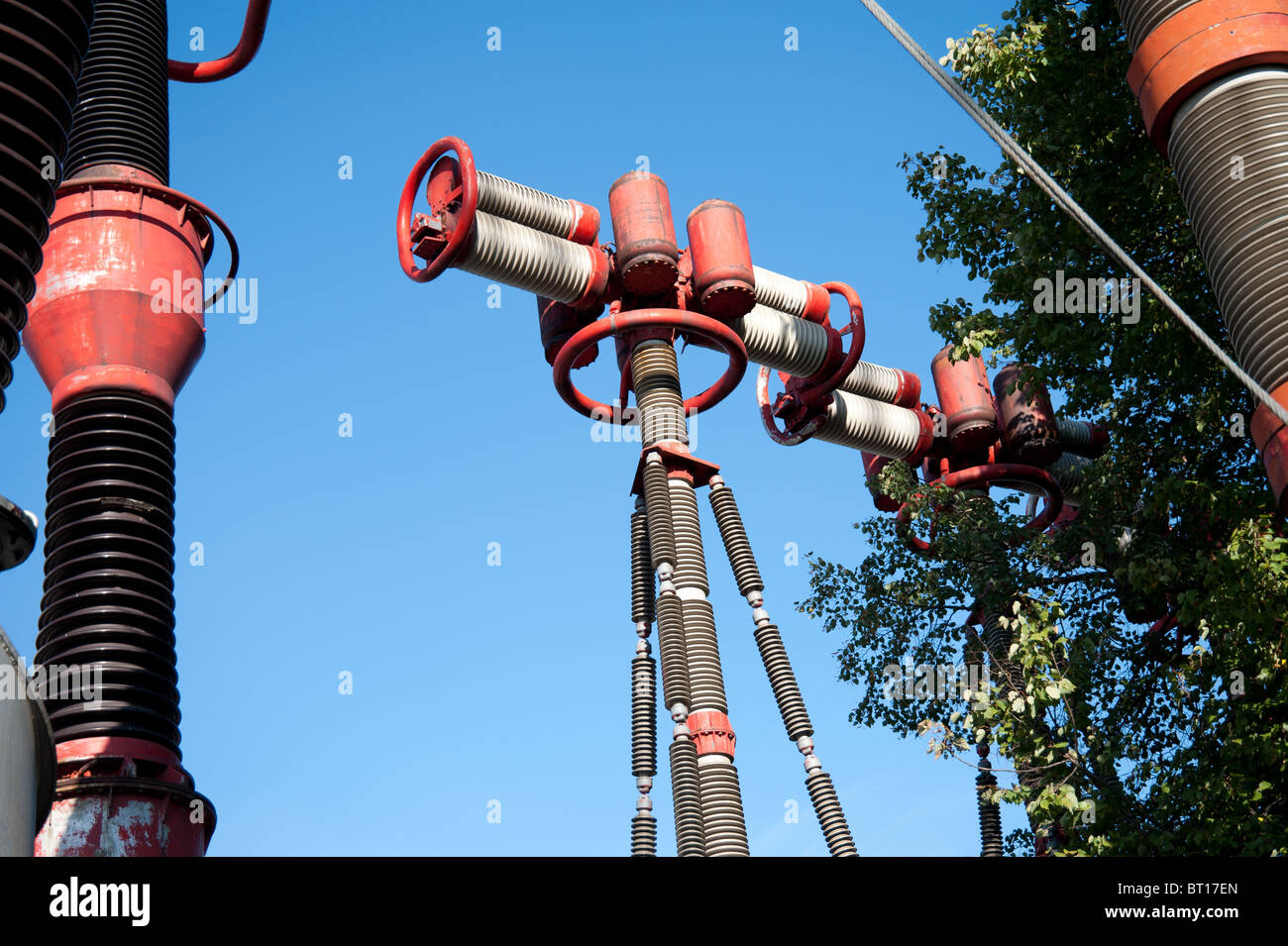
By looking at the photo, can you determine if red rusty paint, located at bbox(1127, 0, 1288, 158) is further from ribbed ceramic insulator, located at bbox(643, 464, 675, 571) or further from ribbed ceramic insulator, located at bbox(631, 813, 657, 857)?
ribbed ceramic insulator, located at bbox(631, 813, 657, 857)

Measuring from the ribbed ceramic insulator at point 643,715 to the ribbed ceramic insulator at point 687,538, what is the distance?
1860mm

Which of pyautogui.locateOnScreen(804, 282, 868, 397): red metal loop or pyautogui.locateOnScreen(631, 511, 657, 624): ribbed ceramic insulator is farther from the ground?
pyautogui.locateOnScreen(804, 282, 868, 397): red metal loop

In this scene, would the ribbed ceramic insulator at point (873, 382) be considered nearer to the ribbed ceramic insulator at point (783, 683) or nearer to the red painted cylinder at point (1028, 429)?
the red painted cylinder at point (1028, 429)

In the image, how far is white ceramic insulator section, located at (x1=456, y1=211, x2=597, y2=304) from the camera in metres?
19.4

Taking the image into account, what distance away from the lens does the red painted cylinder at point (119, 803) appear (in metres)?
13.1

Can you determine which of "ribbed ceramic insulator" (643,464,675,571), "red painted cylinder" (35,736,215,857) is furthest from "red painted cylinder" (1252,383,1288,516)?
"red painted cylinder" (35,736,215,857)

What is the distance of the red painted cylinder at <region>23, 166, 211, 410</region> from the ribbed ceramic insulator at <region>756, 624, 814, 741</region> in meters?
8.33

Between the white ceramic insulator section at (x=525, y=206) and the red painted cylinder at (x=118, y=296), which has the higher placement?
the white ceramic insulator section at (x=525, y=206)

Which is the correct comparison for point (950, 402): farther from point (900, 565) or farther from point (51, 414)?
point (51, 414)

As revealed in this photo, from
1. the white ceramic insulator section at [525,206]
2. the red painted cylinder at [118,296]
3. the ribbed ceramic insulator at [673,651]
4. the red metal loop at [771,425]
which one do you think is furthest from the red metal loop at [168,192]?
the red metal loop at [771,425]

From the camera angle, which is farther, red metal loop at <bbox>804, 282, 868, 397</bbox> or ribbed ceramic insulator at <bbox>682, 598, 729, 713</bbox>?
red metal loop at <bbox>804, 282, 868, 397</bbox>

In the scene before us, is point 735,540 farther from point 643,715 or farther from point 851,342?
point 851,342

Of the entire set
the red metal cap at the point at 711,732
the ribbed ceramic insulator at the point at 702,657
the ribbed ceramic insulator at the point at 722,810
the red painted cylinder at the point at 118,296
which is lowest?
the ribbed ceramic insulator at the point at 722,810

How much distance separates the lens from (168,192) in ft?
56.6
